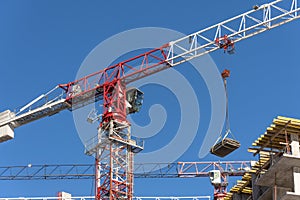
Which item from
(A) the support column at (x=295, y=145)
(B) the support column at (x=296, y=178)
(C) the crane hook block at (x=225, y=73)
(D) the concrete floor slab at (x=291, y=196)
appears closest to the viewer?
(D) the concrete floor slab at (x=291, y=196)

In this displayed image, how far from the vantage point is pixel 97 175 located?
7625cm

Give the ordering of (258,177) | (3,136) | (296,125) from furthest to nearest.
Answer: (3,136), (258,177), (296,125)

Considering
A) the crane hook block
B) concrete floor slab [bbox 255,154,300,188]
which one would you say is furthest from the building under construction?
the crane hook block

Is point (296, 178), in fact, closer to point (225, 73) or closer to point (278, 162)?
point (278, 162)

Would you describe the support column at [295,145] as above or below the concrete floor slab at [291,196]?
above

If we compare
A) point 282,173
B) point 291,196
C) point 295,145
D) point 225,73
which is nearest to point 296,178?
point 282,173

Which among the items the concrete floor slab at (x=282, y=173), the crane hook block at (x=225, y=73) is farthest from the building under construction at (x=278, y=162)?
the crane hook block at (x=225, y=73)

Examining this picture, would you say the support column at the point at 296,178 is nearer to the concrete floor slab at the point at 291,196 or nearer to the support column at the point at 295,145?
the concrete floor slab at the point at 291,196

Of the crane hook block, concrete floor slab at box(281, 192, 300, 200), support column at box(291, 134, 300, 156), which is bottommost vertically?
concrete floor slab at box(281, 192, 300, 200)

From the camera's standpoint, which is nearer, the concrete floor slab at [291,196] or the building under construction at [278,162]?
the concrete floor slab at [291,196]

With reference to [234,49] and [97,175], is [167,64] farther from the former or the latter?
[97,175]

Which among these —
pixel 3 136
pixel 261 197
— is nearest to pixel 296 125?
pixel 261 197

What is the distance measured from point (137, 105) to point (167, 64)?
18.5 feet

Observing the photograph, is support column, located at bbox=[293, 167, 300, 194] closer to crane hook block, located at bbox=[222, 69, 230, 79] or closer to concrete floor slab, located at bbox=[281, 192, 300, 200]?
concrete floor slab, located at bbox=[281, 192, 300, 200]
